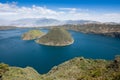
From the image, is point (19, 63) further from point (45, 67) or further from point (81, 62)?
point (81, 62)

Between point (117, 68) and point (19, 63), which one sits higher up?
point (117, 68)

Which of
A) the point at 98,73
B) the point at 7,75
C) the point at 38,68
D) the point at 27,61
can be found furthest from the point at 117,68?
the point at 27,61

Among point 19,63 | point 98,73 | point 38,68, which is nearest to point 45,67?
point 38,68

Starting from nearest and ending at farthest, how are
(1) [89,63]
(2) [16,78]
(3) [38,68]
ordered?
(2) [16,78]
(1) [89,63]
(3) [38,68]

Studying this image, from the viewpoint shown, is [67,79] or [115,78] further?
[67,79]

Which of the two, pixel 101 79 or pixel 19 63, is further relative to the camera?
pixel 19 63

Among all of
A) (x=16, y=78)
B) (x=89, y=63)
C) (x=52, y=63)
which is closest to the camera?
(x=16, y=78)

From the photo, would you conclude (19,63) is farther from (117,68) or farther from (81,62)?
(117,68)

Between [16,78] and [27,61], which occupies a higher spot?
[16,78]

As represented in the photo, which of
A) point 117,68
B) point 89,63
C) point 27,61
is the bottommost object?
point 27,61
